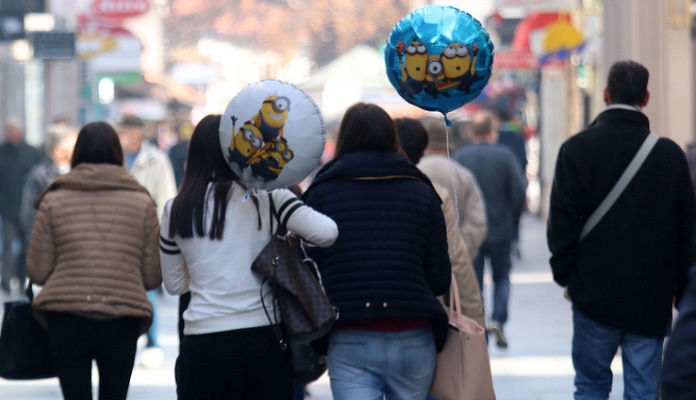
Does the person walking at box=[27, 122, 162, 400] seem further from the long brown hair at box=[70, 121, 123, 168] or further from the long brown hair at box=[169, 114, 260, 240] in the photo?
the long brown hair at box=[169, 114, 260, 240]

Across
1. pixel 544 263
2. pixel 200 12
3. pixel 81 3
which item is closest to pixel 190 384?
pixel 544 263

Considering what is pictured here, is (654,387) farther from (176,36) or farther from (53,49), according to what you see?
(176,36)

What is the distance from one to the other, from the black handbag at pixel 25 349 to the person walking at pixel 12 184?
950cm

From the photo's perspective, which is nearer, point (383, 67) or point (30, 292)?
point (30, 292)

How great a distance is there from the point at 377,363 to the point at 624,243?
1434 millimetres

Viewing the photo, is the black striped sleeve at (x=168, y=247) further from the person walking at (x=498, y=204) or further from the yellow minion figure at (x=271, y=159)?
the person walking at (x=498, y=204)

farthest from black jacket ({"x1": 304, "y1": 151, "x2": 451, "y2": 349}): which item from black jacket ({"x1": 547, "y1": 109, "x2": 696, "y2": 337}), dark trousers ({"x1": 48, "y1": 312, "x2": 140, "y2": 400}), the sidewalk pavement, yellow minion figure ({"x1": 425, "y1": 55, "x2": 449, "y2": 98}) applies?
the sidewalk pavement

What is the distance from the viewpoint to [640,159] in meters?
6.19

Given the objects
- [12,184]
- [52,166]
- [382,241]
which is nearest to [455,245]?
[382,241]

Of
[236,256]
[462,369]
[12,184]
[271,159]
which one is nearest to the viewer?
[271,159]

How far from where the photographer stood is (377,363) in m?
5.32

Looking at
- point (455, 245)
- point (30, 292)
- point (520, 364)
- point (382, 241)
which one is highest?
point (382, 241)

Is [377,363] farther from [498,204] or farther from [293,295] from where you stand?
[498,204]

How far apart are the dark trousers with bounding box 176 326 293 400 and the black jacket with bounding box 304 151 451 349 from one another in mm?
356
